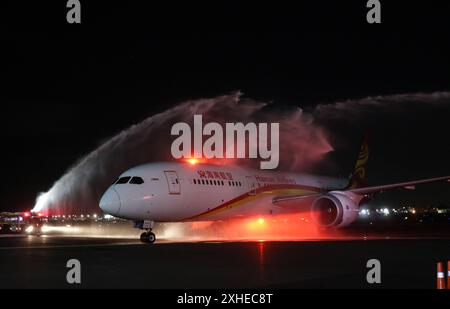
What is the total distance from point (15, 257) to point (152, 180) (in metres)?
11.8

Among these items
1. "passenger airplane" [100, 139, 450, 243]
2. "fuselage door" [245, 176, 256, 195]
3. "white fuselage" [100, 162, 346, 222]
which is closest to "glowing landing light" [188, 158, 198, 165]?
"passenger airplane" [100, 139, 450, 243]

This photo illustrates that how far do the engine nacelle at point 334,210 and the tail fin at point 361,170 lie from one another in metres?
11.7

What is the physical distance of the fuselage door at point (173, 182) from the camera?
33819mm

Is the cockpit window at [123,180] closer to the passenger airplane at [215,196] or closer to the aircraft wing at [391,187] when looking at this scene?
the passenger airplane at [215,196]

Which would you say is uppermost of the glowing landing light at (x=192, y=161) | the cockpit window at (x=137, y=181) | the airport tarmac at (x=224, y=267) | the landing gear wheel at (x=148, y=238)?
the glowing landing light at (x=192, y=161)

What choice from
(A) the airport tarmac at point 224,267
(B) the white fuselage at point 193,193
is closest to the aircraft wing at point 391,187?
(B) the white fuselage at point 193,193

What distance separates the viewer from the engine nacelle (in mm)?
38625

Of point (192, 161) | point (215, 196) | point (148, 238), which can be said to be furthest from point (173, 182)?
point (192, 161)

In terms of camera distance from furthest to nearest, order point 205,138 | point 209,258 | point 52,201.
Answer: point 52,201
point 205,138
point 209,258

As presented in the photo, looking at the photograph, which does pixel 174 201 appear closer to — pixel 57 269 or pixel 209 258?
pixel 209 258
